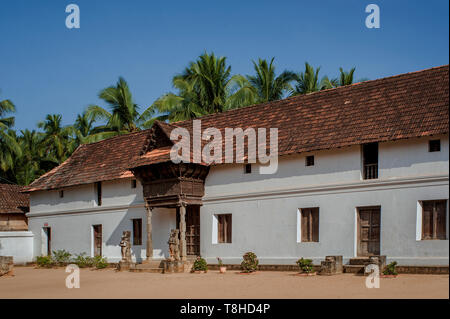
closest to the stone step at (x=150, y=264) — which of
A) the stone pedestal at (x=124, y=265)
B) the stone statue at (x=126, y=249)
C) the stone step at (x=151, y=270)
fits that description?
the stone step at (x=151, y=270)

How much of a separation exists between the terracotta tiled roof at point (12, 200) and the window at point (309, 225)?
18.3m

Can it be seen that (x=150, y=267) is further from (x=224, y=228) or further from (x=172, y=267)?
(x=224, y=228)

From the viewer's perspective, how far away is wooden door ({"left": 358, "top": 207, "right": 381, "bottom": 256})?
18344 mm

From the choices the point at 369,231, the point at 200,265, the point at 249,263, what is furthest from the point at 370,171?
the point at 200,265

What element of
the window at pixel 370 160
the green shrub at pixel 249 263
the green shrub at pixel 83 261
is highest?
the window at pixel 370 160

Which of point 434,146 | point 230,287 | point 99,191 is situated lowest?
point 230,287

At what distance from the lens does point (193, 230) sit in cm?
2338

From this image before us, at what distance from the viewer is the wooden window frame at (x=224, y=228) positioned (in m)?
22.2

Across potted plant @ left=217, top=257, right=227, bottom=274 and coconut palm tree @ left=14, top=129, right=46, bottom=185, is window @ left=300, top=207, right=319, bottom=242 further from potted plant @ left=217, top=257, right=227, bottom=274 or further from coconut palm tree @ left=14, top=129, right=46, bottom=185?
coconut palm tree @ left=14, top=129, right=46, bottom=185

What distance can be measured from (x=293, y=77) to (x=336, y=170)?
16799 mm

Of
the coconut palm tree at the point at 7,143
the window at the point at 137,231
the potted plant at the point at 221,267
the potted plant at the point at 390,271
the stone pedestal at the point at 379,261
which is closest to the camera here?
the potted plant at the point at 390,271

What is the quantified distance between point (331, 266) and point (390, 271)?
1803mm

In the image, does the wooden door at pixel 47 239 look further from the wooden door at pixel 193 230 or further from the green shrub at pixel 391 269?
the green shrub at pixel 391 269
